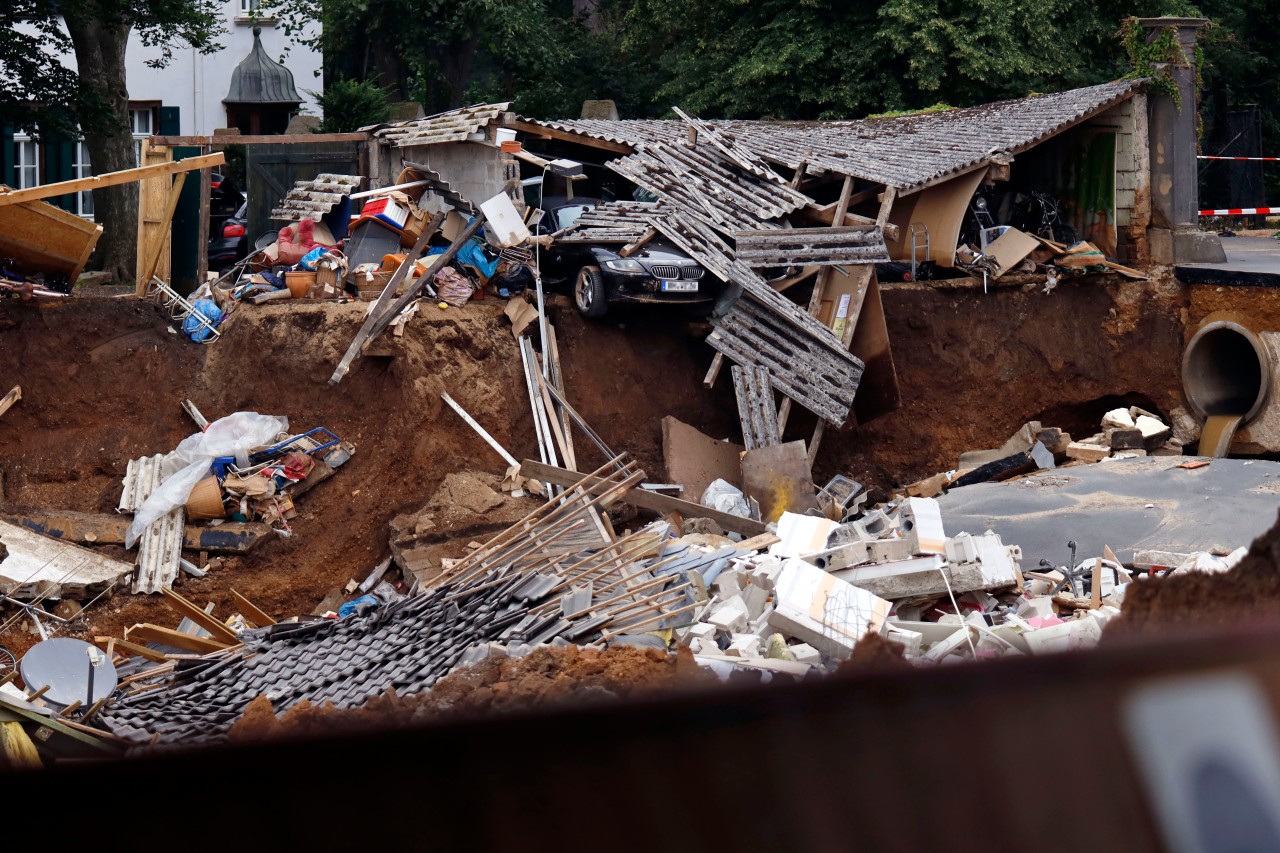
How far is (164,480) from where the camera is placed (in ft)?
40.2

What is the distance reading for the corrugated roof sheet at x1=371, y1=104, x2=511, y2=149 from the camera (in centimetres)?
1493

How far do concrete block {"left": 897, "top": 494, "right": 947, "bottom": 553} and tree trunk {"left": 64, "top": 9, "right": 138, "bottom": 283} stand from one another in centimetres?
1180

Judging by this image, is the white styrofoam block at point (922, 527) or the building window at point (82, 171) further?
the building window at point (82, 171)

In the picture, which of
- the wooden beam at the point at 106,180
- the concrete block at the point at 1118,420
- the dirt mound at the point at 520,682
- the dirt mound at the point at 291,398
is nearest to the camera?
the dirt mound at the point at 520,682

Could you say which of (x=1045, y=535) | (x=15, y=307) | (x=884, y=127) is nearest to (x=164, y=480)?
(x=15, y=307)

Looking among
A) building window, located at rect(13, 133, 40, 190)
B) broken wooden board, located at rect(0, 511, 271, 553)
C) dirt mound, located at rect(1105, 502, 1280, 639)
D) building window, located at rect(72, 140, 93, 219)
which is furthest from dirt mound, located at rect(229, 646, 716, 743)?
building window, located at rect(13, 133, 40, 190)

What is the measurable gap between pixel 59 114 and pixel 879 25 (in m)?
13.5

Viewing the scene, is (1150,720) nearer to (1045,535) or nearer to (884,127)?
(1045,535)

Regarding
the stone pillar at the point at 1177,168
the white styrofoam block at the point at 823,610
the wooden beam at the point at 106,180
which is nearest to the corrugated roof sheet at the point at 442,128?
the wooden beam at the point at 106,180

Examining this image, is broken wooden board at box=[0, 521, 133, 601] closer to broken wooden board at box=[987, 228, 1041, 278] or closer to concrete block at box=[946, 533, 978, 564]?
concrete block at box=[946, 533, 978, 564]

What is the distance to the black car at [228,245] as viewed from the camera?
15.6 m

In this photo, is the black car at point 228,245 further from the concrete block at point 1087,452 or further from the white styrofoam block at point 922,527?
the concrete block at point 1087,452

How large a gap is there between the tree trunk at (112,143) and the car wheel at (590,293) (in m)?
6.99

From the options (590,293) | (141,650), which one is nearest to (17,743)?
(141,650)
